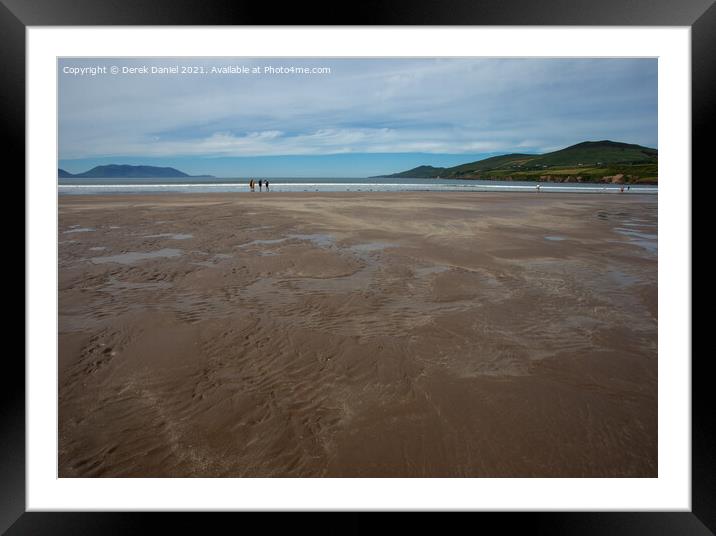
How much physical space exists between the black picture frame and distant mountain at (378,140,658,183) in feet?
63.0

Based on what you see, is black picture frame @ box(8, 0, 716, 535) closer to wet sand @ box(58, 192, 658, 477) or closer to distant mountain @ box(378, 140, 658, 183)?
wet sand @ box(58, 192, 658, 477)

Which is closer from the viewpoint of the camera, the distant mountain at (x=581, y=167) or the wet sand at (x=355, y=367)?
the wet sand at (x=355, y=367)

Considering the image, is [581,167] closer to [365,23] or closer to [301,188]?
[301,188]

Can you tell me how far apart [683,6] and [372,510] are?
409cm

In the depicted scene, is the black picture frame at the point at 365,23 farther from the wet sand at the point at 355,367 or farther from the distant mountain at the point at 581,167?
the distant mountain at the point at 581,167

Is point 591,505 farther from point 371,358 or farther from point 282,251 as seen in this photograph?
point 282,251

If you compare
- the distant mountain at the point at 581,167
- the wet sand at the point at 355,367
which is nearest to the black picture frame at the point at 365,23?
the wet sand at the point at 355,367

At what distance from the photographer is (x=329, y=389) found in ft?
11.8

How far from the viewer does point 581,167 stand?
80.1 meters

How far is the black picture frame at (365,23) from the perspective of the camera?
8.55 feet

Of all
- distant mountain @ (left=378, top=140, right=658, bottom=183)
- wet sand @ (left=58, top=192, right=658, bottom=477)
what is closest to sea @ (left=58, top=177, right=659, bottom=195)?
distant mountain @ (left=378, top=140, right=658, bottom=183)

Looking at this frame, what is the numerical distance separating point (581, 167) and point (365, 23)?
9208cm

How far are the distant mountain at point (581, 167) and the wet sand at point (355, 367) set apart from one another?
1733 centimetres

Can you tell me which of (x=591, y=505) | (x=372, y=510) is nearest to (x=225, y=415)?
(x=372, y=510)
